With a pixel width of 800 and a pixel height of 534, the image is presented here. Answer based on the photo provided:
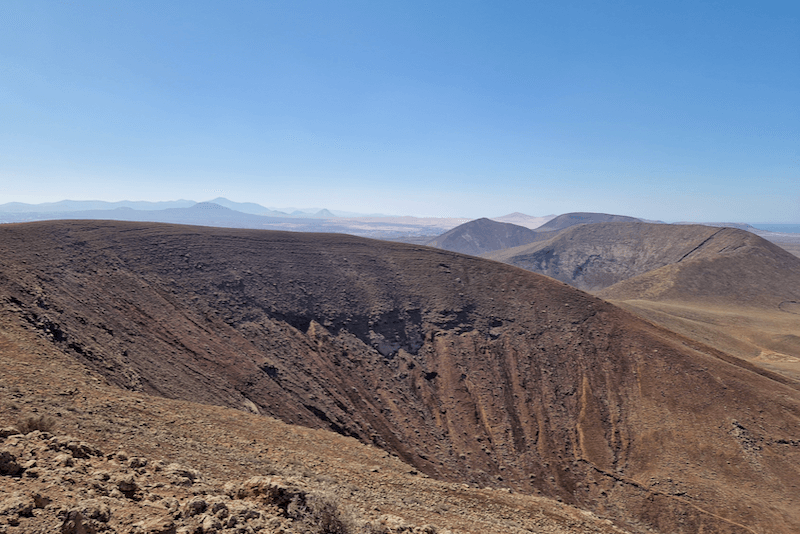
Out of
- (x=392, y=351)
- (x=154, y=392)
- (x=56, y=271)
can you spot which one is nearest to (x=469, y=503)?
(x=154, y=392)

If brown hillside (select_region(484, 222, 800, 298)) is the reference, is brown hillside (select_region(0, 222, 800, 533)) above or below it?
below

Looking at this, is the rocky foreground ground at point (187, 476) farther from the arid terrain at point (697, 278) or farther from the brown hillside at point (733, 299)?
the brown hillside at point (733, 299)

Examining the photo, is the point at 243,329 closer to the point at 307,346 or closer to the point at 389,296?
the point at 307,346

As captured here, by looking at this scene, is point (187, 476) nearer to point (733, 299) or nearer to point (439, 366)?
point (439, 366)

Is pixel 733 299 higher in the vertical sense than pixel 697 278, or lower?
lower

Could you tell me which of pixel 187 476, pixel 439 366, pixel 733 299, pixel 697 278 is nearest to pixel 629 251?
pixel 697 278

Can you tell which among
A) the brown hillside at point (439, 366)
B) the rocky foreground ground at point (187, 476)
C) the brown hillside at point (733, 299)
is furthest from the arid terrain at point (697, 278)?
the rocky foreground ground at point (187, 476)

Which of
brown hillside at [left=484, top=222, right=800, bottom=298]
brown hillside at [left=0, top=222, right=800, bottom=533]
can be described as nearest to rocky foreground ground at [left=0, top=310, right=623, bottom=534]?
brown hillside at [left=0, top=222, right=800, bottom=533]

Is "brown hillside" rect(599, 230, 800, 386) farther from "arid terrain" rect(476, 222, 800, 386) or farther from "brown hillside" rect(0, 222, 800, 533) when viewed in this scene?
"brown hillside" rect(0, 222, 800, 533)
